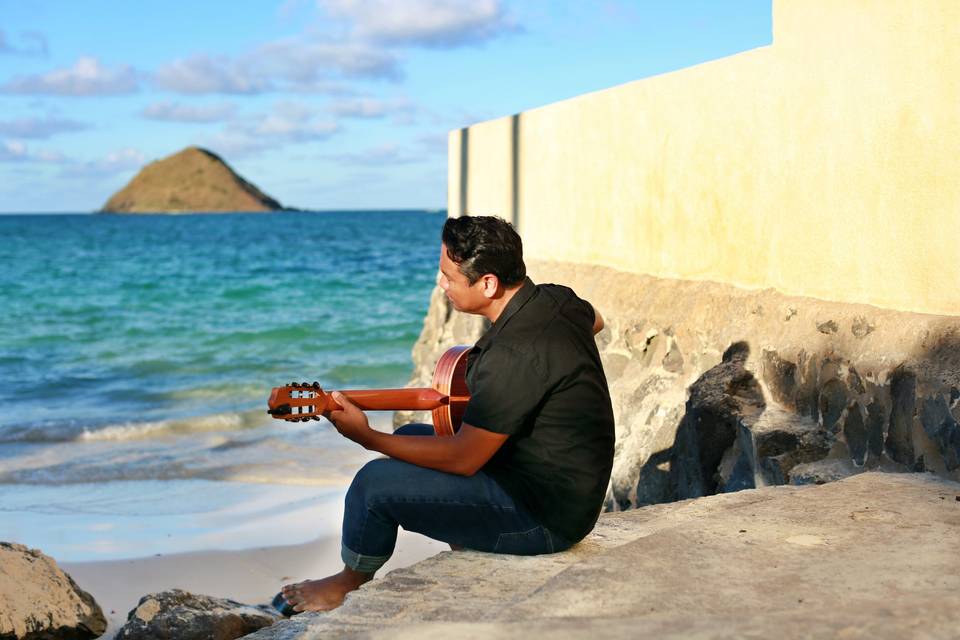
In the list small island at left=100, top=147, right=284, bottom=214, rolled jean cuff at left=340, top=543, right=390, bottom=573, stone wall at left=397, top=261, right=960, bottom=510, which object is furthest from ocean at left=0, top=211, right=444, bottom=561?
small island at left=100, top=147, right=284, bottom=214

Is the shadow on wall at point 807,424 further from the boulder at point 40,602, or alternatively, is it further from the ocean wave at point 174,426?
the ocean wave at point 174,426

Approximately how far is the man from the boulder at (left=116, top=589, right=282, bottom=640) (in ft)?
4.73

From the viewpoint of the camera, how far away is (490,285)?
3.11 m

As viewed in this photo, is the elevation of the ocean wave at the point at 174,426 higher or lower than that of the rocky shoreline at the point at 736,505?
lower

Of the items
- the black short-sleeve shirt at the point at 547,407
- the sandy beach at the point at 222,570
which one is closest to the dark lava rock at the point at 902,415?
the black short-sleeve shirt at the point at 547,407

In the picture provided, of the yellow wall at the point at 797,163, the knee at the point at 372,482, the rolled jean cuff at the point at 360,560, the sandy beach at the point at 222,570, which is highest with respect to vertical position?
the yellow wall at the point at 797,163

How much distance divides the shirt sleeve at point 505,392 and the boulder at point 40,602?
2.43 metres

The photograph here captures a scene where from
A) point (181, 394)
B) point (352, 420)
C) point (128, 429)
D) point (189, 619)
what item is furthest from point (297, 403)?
point (181, 394)

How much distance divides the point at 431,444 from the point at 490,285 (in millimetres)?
449

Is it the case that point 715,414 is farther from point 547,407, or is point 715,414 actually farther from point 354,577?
A: point 354,577

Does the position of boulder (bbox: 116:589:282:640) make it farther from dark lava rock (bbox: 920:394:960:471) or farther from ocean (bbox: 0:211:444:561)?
dark lava rock (bbox: 920:394:960:471)

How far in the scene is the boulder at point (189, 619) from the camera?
4336 mm

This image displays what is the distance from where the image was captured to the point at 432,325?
10.0 m

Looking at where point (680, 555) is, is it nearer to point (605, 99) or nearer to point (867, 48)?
point (867, 48)
